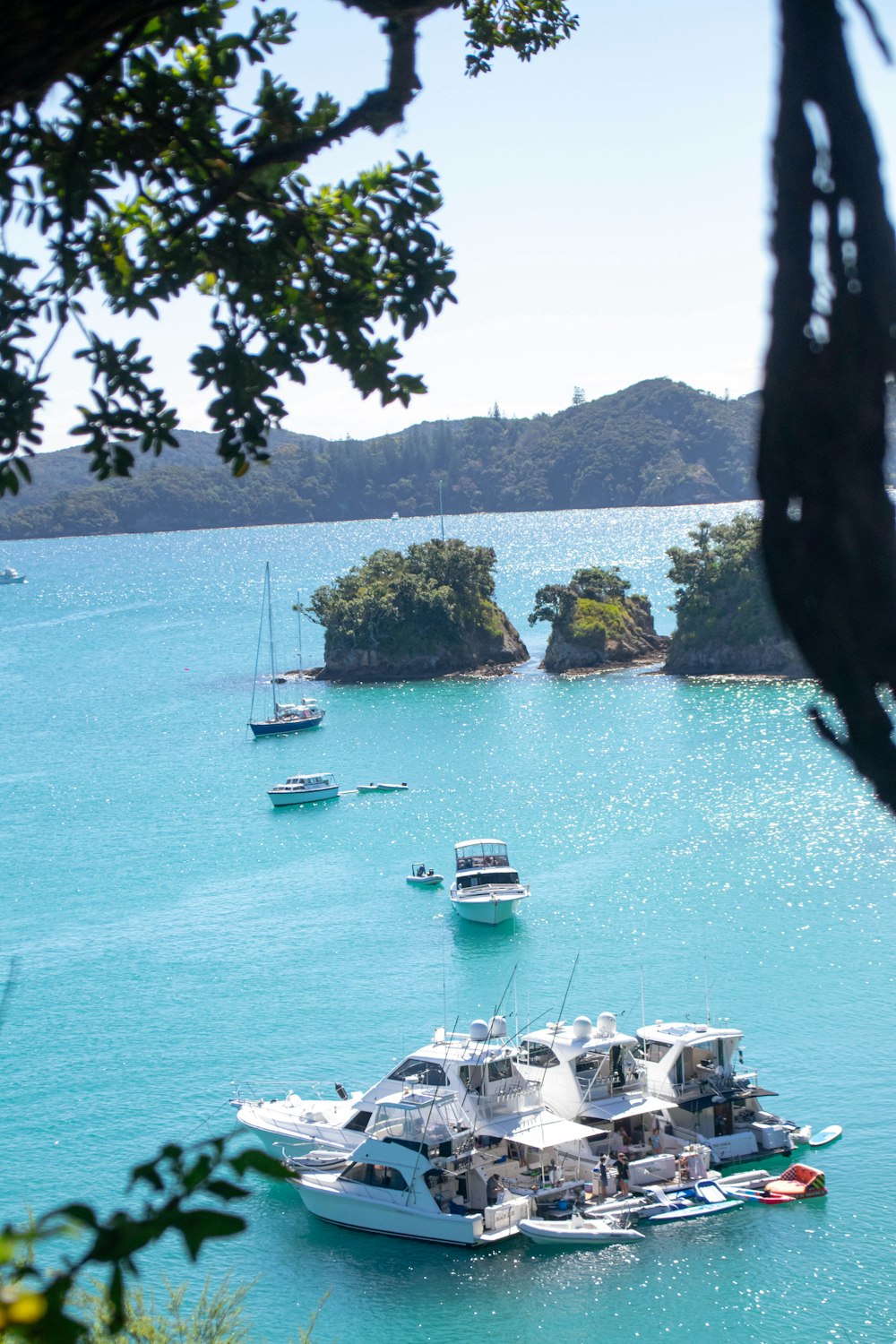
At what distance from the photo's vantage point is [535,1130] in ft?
70.6

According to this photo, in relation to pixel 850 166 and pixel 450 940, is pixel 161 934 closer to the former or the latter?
pixel 450 940

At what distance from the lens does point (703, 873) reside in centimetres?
3872

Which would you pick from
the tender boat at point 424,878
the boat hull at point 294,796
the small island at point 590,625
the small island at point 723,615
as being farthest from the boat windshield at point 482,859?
the small island at point 590,625

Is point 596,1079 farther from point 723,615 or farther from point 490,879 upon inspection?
point 723,615

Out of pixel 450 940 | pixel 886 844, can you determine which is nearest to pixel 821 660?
pixel 450 940

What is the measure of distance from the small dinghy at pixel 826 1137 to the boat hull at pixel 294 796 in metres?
29.2

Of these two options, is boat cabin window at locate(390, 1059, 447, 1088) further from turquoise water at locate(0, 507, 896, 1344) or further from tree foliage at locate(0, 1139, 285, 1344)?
tree foliage at locate(0, 1139, 285, 1344)

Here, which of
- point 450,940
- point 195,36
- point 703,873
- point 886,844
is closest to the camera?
point 195,36

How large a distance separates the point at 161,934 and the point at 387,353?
3175 centimetres

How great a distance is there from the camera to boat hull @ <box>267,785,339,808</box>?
49719 millimetres

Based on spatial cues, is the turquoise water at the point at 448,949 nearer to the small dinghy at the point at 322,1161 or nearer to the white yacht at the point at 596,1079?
the small dinghy at the point at 322,1161

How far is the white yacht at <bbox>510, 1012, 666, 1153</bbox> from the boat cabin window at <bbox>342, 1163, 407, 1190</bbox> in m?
2.83

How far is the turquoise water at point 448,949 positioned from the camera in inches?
773

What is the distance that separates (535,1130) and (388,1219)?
102 inches
